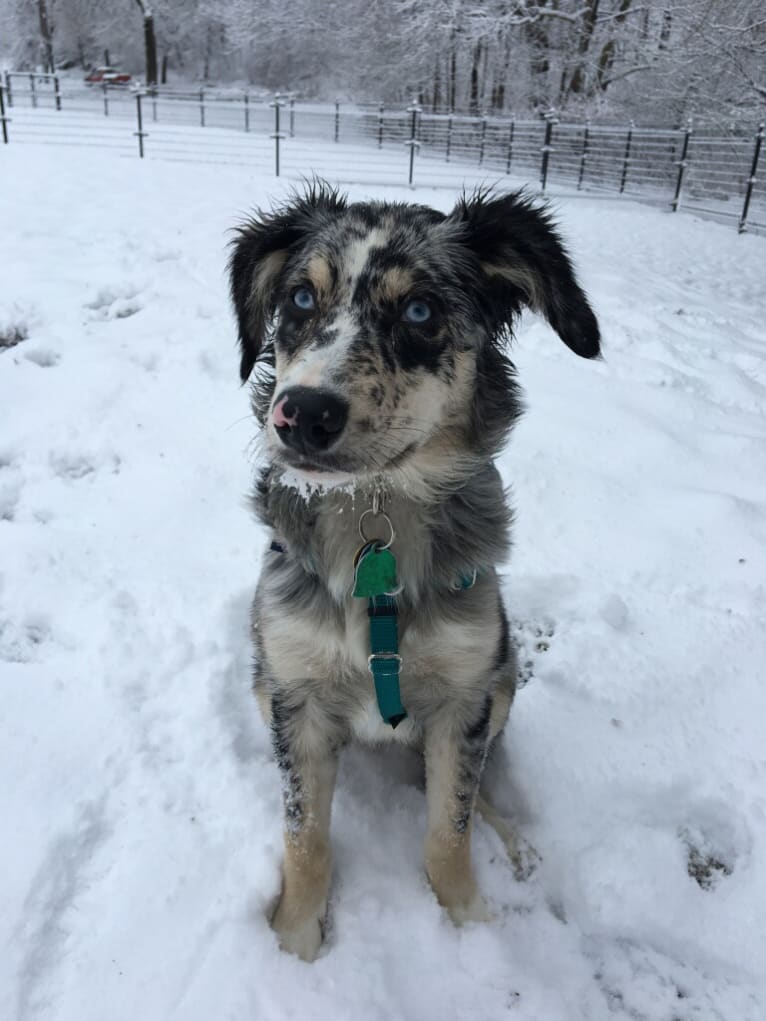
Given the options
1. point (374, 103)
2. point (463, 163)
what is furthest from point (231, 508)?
point (374, 103)

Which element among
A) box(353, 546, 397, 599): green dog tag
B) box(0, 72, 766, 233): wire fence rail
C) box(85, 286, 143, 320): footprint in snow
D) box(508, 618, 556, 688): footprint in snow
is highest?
box(0, 72, 766, 233): wire fence rail

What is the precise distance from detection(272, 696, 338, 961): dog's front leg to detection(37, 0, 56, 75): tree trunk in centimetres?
5231

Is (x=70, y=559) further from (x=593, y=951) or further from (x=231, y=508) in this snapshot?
(x=593, y=951)

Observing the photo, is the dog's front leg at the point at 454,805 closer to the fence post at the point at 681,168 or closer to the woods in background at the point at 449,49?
the fence post at the point at 681,168

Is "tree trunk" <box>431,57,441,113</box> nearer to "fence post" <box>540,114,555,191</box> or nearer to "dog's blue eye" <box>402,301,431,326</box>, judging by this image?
"fence post" <box>540,114,555,191</box>

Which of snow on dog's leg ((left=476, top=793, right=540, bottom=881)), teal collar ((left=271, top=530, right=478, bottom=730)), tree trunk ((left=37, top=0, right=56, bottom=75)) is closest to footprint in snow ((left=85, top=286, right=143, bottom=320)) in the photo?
teal collar ((left=271, top=530, right=478, bottom=730))

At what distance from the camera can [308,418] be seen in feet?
6.18

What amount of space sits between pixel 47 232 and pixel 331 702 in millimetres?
8292

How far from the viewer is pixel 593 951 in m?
2.44

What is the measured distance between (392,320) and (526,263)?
0.54 metres

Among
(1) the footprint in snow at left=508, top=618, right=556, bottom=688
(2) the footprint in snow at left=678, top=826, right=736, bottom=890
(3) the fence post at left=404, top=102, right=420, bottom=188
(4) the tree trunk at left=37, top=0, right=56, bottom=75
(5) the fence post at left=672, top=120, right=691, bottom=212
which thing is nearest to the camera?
(2) the footprint in snow at left=678, top=826, right=736, bottom=890

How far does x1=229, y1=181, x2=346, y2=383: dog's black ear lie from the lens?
2.69 metres

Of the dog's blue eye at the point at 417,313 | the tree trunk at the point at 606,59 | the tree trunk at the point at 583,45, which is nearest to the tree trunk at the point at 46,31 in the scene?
the tree trunk at the point at 583,45

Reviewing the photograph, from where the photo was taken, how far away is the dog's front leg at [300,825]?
2400mm
